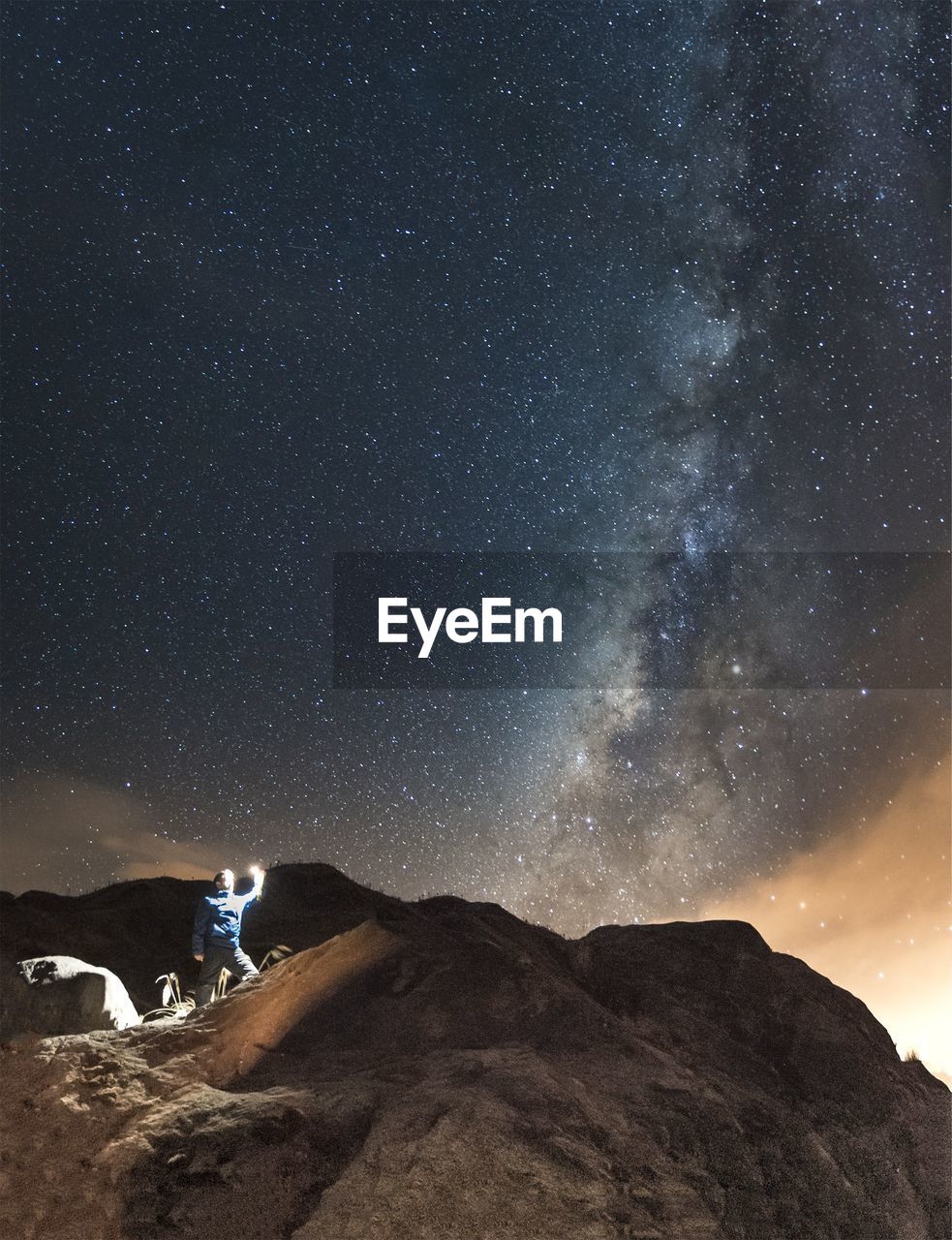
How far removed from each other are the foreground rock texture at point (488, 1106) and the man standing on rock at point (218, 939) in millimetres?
1572

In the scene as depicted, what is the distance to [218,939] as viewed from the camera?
11867 mm

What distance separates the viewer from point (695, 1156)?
8.12m

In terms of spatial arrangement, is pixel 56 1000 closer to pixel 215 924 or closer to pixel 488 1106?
pixel 215 924

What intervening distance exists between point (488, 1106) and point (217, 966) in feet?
17.3

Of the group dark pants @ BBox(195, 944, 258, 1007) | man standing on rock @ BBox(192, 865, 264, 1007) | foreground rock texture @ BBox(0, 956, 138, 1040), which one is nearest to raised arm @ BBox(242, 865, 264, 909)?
man standing on rock @ BBox(192, 865, 264, 1007)

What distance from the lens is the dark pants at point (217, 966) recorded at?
1186cm

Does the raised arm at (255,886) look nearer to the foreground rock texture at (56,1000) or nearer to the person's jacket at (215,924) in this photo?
the person's jacket at (215,924)

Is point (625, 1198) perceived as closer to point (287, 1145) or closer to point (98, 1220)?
point (287, 1145)

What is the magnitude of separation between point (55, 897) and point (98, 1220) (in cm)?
1253

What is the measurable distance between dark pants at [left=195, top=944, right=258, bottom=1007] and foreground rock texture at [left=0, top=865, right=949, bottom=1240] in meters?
1.57

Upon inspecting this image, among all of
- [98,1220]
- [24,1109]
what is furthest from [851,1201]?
[24,1109]

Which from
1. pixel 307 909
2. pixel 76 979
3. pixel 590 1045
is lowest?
pixel 590 1045

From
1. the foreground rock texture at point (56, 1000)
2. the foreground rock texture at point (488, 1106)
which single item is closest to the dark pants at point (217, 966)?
the foreground rock texture at point (56, 1000)

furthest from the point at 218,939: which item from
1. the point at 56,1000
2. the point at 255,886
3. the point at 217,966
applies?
the point at 56,1000
